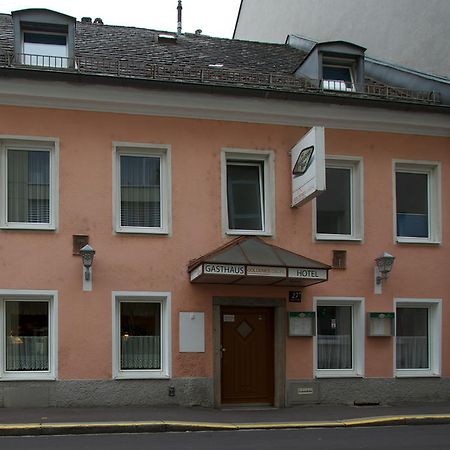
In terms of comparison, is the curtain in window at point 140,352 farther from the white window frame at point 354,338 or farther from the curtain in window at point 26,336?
the white window frame at point 354,338

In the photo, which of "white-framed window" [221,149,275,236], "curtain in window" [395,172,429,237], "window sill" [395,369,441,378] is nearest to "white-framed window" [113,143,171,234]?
"white-framed window" [221,149,275,236]

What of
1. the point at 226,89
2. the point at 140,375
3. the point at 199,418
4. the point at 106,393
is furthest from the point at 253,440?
the point at 226,89

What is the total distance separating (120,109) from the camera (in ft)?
49.2

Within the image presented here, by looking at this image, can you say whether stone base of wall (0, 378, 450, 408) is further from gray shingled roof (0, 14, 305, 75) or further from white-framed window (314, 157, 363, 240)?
gray shingled roof (0, 14, 305, 75)

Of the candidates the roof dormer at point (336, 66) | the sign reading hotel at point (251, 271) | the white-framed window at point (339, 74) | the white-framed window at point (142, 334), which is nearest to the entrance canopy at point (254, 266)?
the sign reading hotel at point (251, 271)

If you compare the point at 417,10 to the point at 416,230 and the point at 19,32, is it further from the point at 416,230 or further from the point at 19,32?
the point at 19,32

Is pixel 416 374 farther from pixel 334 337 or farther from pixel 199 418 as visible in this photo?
pixel 199 418

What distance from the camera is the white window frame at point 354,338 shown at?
51.2ft

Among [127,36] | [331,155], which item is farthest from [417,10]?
[127,36]

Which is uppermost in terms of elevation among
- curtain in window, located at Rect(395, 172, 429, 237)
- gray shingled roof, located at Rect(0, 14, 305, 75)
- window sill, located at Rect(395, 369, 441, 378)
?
gray shingled roof, located at Rect(0, 14, 305, 75)

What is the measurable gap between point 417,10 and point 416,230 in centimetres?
600

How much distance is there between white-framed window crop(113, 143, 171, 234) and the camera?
15.1 metres

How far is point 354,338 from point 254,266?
3.36 meters

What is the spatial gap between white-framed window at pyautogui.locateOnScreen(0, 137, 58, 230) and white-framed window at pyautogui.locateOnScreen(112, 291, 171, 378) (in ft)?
6.95
